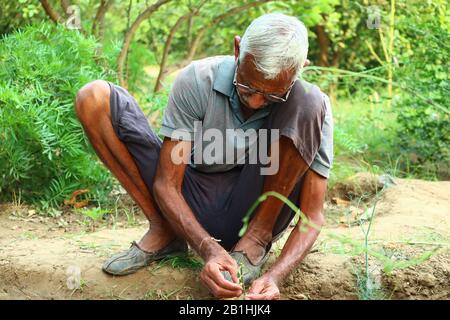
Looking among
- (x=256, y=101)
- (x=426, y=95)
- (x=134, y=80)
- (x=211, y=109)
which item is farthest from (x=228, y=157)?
(x=134, y=80)

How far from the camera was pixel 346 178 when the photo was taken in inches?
193

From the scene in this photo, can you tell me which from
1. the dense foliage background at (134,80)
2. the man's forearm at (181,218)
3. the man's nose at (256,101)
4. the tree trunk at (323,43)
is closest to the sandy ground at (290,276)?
the man's forearm at (181,218)

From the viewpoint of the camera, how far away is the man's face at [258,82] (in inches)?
109

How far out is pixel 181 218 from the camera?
3014 mm

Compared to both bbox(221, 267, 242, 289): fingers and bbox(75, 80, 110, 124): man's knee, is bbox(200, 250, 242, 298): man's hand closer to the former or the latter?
bbox(221, 267, 242, 289): fingers

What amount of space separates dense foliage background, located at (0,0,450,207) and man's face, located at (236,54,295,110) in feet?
1.18

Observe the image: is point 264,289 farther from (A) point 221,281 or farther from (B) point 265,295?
(A) point 221,281

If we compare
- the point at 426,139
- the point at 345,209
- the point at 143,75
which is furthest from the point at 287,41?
the point at 143,75

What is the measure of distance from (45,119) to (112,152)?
3.56ft

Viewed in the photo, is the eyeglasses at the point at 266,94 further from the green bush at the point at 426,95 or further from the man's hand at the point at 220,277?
the green bush at the point at 426,95

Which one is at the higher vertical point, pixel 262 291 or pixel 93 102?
pixel 93 102

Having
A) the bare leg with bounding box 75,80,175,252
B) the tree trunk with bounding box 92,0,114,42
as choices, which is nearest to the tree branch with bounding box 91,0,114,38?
the tree trunk with bounding box 92,0,114,42

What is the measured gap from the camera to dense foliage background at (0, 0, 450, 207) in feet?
13.6

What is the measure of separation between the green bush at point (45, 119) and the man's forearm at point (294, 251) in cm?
161
